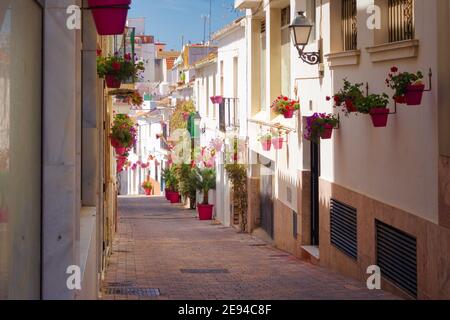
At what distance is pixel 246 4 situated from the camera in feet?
71.3

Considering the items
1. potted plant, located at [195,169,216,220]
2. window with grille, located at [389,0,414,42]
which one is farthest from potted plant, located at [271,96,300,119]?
potted plant, located at [195,169,216,220]

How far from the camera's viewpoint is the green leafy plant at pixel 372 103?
10055 mm

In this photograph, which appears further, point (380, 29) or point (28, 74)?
point (380, 29)

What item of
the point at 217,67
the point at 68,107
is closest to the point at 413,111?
the point at 68,107

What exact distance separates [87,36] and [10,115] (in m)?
5.37

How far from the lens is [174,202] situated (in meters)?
41.5

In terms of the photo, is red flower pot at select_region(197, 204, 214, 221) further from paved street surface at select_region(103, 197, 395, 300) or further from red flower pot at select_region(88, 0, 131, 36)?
red flower pot at select_region(88, 0, 131, 36)

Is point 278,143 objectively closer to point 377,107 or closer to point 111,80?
point 111,80

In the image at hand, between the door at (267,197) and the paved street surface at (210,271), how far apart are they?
566 mm

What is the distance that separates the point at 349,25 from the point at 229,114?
44.5 feet

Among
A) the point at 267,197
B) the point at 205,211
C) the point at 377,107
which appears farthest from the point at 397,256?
the point at 205,211

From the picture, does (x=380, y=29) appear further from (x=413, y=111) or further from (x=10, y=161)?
(x=10, y=161)

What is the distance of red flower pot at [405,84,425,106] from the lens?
8.81m

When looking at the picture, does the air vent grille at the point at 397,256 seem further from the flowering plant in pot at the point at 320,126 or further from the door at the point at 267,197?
the door at the point at 267,197
